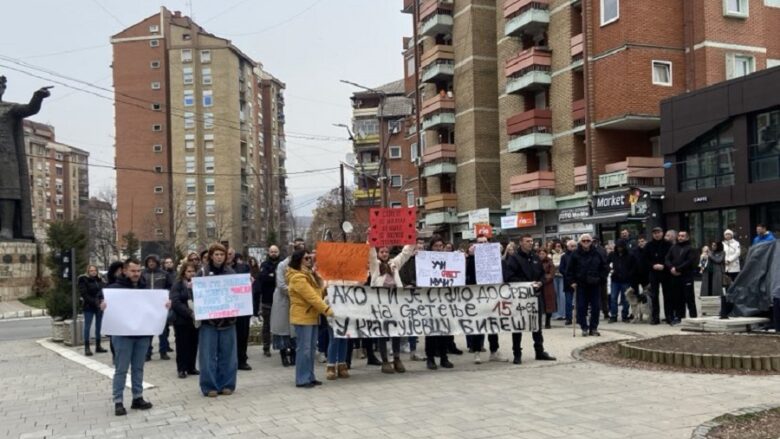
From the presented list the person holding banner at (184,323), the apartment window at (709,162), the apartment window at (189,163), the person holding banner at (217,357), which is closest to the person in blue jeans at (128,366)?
the person holding banner at (217,357)

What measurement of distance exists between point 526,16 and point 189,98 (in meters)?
62.5

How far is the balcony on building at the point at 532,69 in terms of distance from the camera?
131ft

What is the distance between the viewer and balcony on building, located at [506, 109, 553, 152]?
40.0 m

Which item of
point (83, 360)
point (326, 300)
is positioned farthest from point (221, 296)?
point (83, 360)

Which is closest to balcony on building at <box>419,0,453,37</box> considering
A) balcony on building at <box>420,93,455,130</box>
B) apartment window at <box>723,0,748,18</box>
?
balcony on building at <box>420,93,455,130</box>

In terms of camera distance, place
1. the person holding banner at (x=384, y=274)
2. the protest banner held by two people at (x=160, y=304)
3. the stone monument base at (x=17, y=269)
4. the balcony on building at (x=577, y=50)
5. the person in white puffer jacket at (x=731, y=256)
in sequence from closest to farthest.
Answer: the protest banner held by two people at (x=160, y=304) → the person holding banner at (x=384, y=274) → the person in white puffer jacket at (x=731, y=256) → the stone monument base at (x=17, y=269) → the balcony on building at (x=577, y=50)

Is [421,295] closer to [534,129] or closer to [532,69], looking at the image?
[534,129]

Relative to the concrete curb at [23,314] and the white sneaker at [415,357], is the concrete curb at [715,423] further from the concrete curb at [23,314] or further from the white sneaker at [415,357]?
the concrete curb at [23,314]

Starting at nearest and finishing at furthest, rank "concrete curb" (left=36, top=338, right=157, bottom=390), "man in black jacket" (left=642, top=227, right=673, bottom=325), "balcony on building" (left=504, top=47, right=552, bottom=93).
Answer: "concrete curb" (left=36, top=338, right=157, bottom=390) → "man in black jacket" (left=642, top=227, right=673, bottom=325) → "balcony on building" (left=504, top=47, right=552, bottom=93)

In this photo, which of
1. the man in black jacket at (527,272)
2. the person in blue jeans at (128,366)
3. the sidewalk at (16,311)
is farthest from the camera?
the sidewalk at (16,311)

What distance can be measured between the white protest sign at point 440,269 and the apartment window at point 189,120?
84.7 metres

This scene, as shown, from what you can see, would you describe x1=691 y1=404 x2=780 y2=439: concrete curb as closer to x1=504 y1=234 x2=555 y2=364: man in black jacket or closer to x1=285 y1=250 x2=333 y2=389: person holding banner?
x1=504 y1=234 x2=555 y2=364: man in black jacket

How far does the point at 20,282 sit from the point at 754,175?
107ft

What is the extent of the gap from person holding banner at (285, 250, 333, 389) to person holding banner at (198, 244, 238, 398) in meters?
0.85
